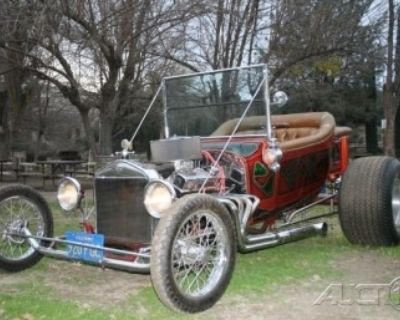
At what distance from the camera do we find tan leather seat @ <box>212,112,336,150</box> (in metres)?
6.43

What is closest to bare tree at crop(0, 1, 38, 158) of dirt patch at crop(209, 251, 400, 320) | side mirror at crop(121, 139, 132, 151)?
side mirror at crop(121, 139, 132, 151)

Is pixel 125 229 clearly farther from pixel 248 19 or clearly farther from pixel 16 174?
pixel 16 174

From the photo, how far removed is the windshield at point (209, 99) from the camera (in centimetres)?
641

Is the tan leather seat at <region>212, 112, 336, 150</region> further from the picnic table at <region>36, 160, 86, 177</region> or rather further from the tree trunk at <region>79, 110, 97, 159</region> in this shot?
the picnic table at <region>36, 160, 86, 177</region>

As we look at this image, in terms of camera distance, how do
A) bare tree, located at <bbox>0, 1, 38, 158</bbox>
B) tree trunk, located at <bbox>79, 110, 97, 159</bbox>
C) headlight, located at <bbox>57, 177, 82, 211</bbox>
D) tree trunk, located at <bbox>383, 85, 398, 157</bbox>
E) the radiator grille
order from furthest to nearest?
tree trunk, located at <bbox>383, 85, 398, 157</bbox> → tree trunk, located at <bbox>79, 110, 97, 159</bbox> → bare tree, located at <bbox>0, 1, 38, 158</bbox> → headlight, located at <bbox>57, 177, 82, 211</bbox> → the radiator grille

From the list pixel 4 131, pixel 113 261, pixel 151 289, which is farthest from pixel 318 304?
pixel 4 131

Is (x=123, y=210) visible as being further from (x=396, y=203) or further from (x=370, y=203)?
(x=396, y=203)

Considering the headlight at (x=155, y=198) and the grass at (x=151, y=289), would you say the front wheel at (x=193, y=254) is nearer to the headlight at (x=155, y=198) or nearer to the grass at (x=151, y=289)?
the grass at (x=151, y=289)

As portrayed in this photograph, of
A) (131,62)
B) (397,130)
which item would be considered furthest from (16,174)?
(397,130)

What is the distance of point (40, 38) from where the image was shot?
10391 mm

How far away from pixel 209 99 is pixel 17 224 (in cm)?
238

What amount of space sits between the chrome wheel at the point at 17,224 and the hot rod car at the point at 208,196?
0.01m

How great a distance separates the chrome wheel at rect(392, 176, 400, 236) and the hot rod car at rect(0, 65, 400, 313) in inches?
0.7

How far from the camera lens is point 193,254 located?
464 cm
